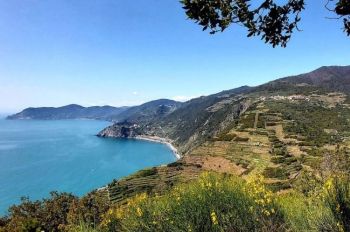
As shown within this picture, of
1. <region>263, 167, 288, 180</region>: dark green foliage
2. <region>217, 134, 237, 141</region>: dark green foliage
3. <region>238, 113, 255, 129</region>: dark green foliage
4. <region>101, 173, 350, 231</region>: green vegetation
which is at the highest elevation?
<region>101, 173, 350, 231</region>: green vegetation

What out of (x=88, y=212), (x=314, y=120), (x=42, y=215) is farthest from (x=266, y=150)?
(x=88, y=212)

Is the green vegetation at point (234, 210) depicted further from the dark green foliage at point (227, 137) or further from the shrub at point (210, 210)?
the dark green foliage at point (227, 137)

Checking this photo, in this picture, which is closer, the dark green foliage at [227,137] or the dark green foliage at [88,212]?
the dark green foliage at [88,212]

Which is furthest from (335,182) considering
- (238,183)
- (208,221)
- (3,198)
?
(3,198)

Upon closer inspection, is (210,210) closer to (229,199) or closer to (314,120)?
(229,199)

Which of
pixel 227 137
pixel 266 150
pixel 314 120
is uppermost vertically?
pixel 314 120

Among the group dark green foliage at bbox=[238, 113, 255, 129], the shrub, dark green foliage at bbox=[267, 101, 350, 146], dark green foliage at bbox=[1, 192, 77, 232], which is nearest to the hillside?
the shrub

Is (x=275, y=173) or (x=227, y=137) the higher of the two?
(x=227, y=137)

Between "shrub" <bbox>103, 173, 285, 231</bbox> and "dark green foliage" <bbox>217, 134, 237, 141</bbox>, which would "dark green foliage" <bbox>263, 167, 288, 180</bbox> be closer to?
"dark green foliage" <bbox>217, 134, 237, 141</bbox>

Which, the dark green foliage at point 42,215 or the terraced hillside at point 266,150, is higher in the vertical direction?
the dark green foliage at point 42,215

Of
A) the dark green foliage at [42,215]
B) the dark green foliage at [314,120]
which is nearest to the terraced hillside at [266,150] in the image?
the dark green foliage at [314,120]

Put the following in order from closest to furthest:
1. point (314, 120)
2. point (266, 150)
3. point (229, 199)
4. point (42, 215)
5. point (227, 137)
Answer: point (229, 199) → point (42, 215) → point (266, 150) → point (227, 137) → point (314, 120)

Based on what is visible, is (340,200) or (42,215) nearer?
(340,200)

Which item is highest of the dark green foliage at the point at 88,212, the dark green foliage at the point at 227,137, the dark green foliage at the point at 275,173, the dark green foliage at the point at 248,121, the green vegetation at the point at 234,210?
the green vegetation at the point at 234,210
